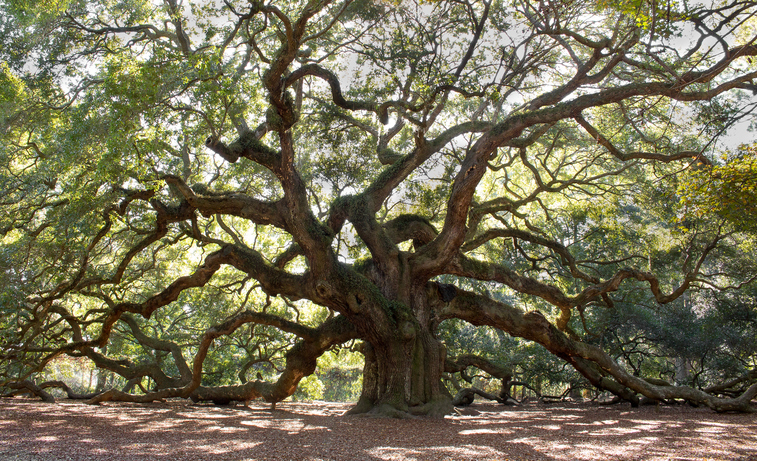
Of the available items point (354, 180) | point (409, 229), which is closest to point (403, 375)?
point (409, 229)

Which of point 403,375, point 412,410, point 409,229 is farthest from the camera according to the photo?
point 409,229

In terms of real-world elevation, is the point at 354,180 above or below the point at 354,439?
above

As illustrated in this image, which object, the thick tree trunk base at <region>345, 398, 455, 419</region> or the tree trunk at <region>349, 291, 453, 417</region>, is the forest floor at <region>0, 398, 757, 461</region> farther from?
the tree trunk at <region>349, 291, 453, 417</region>

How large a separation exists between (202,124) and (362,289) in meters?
4.45

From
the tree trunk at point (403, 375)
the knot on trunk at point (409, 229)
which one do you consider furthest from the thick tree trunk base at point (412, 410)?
the knot on trunk at point (409, 229)

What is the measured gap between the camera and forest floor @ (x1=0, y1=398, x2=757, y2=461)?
3760 millimetres

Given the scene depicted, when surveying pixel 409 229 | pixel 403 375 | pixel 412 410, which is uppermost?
pixel 409 229

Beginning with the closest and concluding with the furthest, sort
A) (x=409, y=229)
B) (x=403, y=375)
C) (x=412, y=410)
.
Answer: (x=412, y=410), (x=403, y=375), (x=409, y=229)

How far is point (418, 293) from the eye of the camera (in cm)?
875

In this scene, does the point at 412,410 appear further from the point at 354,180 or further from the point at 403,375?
the point at 354,180

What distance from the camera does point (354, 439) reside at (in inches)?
188

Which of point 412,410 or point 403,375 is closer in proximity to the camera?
point 412,410

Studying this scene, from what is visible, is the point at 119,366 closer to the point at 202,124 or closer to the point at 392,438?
the point at 202,124

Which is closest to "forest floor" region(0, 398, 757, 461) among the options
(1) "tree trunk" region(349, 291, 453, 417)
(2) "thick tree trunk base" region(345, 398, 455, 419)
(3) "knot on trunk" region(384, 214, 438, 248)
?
(2) "thick tree trunk base" region(345, 398, 455, 419)
